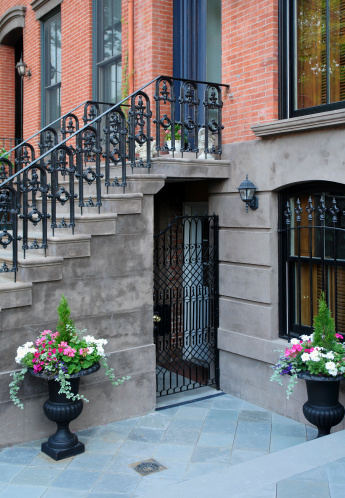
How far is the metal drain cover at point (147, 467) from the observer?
5.46 meters

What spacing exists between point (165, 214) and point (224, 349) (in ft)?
8.40

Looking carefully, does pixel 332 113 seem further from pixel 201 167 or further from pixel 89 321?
pixel 89 321

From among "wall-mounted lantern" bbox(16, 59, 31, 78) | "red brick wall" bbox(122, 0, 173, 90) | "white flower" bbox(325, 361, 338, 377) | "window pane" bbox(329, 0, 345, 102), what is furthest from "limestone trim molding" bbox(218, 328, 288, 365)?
"wall-mounted lantern" bbox(16, 59, 31, 78)

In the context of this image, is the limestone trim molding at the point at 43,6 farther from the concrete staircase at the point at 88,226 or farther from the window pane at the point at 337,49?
the window pane at the point at 337,49

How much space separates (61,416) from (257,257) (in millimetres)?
3072

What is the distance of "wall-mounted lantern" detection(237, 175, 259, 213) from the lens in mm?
7051

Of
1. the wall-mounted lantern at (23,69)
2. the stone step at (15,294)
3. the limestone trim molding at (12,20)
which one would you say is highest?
the limestone trim molding at (12,20)

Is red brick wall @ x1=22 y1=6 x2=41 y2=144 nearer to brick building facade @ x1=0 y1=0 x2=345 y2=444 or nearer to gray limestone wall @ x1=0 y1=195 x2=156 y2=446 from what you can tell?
brick building facade @ x1=0 y1=0 x2=345 y2=444

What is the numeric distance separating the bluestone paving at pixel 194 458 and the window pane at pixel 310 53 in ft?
12.6

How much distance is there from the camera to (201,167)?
7332mm

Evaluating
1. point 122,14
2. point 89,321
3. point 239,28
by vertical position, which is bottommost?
point 89,321

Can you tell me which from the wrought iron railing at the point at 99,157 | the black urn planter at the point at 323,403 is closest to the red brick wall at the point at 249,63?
the wrought iron railing at the point at 99,157

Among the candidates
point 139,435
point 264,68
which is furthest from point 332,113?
point 139,435

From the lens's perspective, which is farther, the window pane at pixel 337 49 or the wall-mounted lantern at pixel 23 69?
the wall-mounted lantern at pixel 23 69
